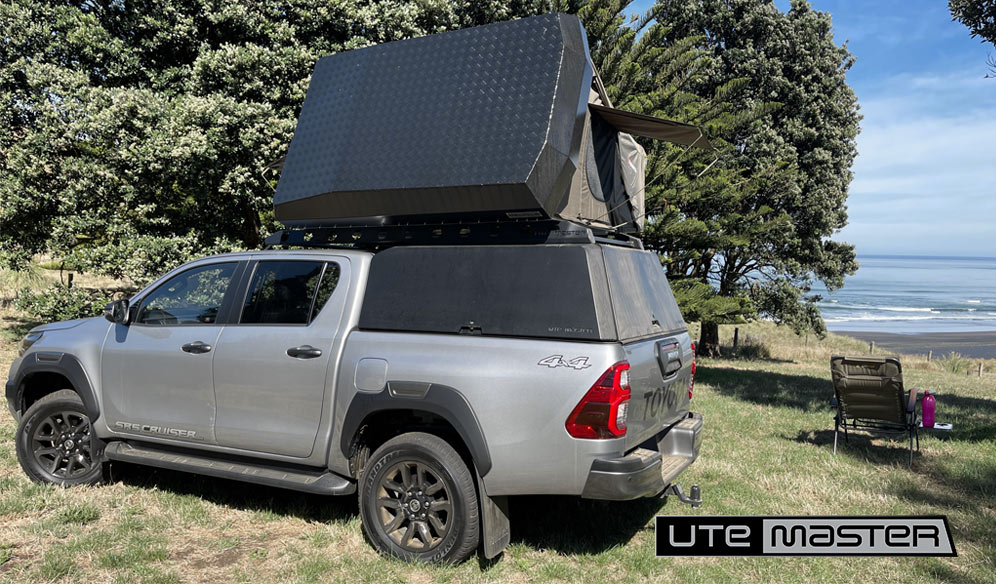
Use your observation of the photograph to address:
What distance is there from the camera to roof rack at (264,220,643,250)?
4254 millimetres

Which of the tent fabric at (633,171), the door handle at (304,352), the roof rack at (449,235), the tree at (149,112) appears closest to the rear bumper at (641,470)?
the roof rack at (449,235)

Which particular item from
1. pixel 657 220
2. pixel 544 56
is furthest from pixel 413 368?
pixel 657 220

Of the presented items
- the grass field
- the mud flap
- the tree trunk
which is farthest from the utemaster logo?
the tree trunk

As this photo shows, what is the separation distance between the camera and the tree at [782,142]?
21.7 metres

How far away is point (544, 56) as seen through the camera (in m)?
4.61

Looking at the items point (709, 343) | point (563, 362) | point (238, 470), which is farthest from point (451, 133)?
point (709, 343)

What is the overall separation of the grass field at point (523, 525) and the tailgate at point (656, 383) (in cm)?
86

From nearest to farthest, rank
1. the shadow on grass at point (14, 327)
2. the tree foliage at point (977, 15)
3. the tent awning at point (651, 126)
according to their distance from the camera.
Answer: the tent awning at point (651, 126) → the tree foliage at point (977, 15) → the shadow on grass at point (14, 327)

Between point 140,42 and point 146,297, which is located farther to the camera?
point 140,42

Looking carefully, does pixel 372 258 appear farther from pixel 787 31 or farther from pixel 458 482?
pixel 787 31

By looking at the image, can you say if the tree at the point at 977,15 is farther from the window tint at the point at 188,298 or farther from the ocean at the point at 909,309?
the ocean at the point at 909,309

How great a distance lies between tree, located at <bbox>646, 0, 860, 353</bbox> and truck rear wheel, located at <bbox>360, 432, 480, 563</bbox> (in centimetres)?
1770

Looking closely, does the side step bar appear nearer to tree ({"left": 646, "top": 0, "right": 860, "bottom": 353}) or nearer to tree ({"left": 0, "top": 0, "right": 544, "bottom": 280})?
tree ({"left": 0, "top": 0, "right": 544, "bottom": 280})

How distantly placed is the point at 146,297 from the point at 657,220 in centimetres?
1409
